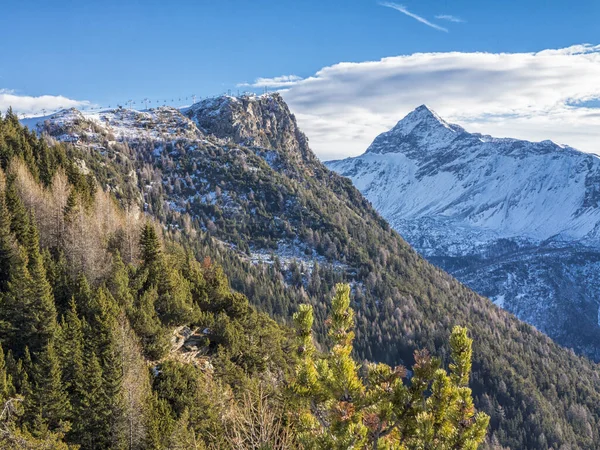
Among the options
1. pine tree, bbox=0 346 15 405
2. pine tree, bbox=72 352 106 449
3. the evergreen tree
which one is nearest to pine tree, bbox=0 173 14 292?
pine tree, bbox=0 346 15 405

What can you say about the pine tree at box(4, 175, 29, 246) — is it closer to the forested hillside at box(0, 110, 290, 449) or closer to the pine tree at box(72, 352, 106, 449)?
the forested hillside at box(0, 110, 290, 449)

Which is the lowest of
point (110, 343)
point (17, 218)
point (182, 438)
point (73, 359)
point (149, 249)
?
point (182, 438)

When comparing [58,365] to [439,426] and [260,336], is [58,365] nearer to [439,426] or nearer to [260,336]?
[260,336]

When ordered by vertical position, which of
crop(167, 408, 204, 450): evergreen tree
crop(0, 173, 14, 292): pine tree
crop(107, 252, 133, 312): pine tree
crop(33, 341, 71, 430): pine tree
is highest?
crop(0, 173, 14, 292): pine tree

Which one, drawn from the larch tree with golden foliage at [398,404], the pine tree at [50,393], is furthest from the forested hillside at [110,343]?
the larch tree with golden foliage at [398,404]

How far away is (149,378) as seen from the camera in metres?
41.7

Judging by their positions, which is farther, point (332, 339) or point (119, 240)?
point (119, 240)

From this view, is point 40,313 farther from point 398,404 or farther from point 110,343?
point 398,404

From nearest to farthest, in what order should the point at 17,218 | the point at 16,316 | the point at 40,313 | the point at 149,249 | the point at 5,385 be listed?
the point at 5,385 < the point at 16,316 < the point at 40,313 < the point at 17,218 < the point at 149,249

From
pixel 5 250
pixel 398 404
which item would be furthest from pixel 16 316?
pixel 398 404

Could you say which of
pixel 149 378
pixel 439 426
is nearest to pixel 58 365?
pixel 149 378

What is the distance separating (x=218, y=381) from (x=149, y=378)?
6.84m

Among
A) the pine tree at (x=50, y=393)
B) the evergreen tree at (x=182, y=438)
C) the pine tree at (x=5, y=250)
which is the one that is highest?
the pine tree at (x=5, y=250)

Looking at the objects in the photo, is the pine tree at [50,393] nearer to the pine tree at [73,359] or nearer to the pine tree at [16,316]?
the pine tree at [73,359]
